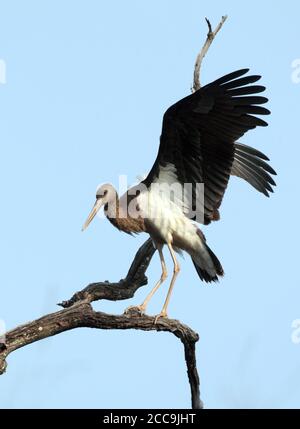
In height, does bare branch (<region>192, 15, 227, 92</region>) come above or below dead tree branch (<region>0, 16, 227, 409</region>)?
above

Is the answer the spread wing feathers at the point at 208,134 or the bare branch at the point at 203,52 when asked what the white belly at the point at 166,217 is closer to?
the spread wing feathers at the point at 208,134

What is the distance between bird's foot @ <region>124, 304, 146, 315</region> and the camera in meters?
14.7

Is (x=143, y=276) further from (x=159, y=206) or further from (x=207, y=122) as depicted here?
(x=207, y=122)

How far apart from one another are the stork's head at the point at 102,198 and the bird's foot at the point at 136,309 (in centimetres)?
128

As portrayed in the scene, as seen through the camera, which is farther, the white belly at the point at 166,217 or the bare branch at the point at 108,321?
the white belly at the point at 166,217

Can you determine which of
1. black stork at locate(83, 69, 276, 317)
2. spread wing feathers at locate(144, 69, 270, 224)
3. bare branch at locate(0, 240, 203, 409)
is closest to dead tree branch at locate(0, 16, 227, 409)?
bare branch at locate(0, 240, 203, 409)

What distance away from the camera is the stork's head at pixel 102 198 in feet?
52.3

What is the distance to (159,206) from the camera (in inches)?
615

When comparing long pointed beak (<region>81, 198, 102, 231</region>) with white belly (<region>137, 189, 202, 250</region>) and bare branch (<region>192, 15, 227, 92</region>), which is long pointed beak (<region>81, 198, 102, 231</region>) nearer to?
white belly (<region>137, 189, 202, 250</region>)

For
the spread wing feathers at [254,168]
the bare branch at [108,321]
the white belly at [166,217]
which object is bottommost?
the bare branch at [108,321]

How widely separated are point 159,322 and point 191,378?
28.1 inches

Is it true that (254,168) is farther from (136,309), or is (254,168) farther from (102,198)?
(136,309)

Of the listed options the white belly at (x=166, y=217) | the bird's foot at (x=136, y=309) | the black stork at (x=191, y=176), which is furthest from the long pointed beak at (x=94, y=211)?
the bird's foot at (x=136, y=309)
